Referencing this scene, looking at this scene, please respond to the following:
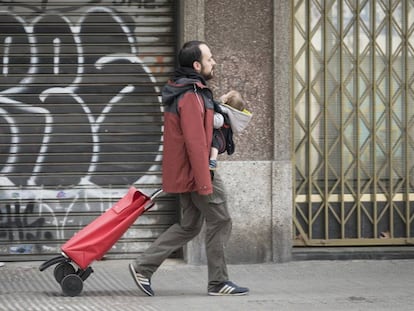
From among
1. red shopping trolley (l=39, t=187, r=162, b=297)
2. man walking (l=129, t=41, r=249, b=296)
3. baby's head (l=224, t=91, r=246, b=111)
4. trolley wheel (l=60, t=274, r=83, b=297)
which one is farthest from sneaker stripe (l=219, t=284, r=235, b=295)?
baby's head (l=224, t=91, r=246, b=111)

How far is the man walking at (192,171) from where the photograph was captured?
740 centimetres

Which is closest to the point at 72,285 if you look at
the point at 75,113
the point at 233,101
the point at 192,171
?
the point at 192,171

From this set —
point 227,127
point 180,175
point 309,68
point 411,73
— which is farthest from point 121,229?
point 411,73

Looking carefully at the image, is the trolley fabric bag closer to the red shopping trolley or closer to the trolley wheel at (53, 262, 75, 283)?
the red shopping trolley

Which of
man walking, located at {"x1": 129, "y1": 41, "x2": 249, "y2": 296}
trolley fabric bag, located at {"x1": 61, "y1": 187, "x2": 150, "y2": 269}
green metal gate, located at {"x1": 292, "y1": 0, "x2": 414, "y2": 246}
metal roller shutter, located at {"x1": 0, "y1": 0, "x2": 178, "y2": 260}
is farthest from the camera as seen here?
green metal gate, located at {"x1": 292, "y1": 0, "x2": 414, "y2": 246}

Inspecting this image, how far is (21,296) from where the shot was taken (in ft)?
25.7

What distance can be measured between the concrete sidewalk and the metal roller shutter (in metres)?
0.44

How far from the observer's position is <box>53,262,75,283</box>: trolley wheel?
767 cm

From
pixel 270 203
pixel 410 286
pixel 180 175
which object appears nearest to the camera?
pixel 180 175

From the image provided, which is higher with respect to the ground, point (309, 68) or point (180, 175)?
point (309, 68)

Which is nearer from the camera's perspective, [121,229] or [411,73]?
[121,229]

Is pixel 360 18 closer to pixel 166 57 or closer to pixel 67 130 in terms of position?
pixel 166 57

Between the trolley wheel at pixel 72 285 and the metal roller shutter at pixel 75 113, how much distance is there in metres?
1.76

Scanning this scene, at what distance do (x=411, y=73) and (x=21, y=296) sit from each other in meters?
4.24
